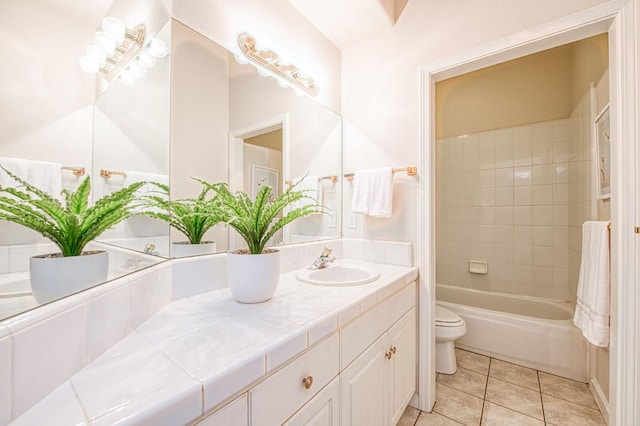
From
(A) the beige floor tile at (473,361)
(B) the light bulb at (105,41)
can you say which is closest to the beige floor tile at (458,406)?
(A) the beige floor tile at (473,361)

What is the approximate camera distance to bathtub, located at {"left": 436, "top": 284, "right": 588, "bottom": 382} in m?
1.75

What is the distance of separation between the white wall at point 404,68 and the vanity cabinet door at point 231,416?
1267 millimetres

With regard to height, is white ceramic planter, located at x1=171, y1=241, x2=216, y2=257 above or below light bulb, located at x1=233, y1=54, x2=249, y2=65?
below

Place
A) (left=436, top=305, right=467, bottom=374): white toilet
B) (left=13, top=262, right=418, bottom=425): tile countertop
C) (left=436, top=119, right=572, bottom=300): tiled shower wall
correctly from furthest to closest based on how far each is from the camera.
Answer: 1. (left=436, top=119, right=572, bottom=300): tiled shower wall
2. (left=436, top=305, right=467, bottom=374): white toilet
3. (left=13, top=262, right=418, bottom=425): tile countertop

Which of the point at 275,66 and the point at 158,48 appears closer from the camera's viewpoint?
the point at 158,48

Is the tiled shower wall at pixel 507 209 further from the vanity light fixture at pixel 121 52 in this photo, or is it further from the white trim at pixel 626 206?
the vanity light fixture at pixel 121 52

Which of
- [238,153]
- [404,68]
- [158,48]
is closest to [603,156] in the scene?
[404,68]

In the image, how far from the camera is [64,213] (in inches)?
23.3

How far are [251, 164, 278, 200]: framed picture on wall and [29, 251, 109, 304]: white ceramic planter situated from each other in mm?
719

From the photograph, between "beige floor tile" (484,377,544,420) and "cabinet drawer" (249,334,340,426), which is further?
"beige floor tile" (484,377,544,420)

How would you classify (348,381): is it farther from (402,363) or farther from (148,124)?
(148,124)

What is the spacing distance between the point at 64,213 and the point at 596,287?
2107mm

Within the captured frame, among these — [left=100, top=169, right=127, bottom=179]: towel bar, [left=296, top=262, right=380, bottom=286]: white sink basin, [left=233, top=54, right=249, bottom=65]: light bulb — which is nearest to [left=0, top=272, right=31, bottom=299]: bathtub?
[left=100, top=169, right=127, bottom=179]: towel bar

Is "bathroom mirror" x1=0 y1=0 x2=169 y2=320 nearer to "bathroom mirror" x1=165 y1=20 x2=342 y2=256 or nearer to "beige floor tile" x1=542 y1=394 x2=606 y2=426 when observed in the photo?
"bathroom mirror" x1=165 y1=20 x2=342 y2=256
